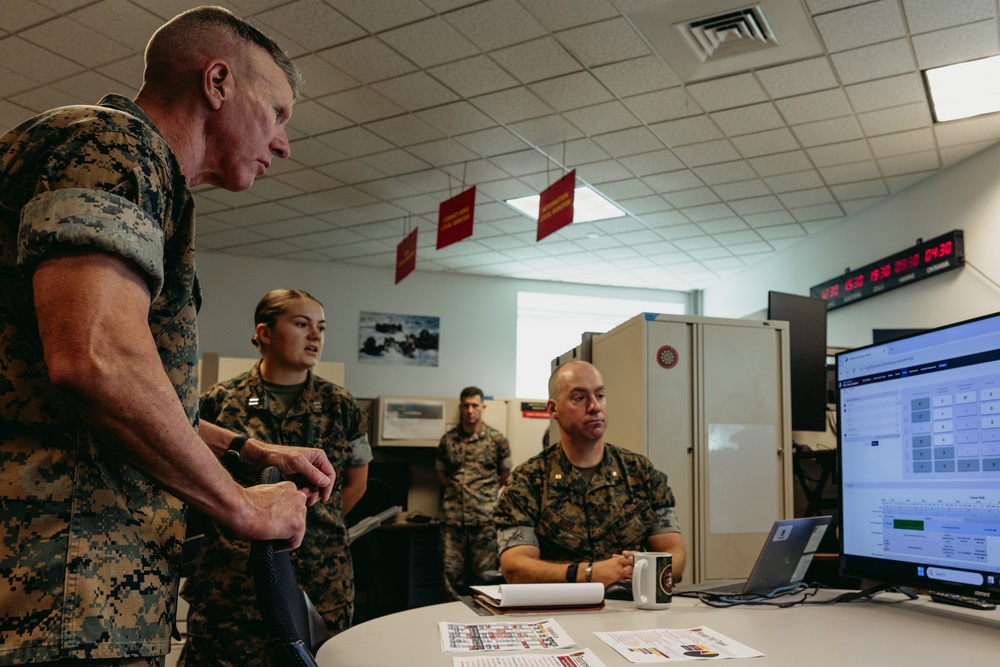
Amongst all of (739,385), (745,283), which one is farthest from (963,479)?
(745,283)

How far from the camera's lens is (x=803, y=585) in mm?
1904

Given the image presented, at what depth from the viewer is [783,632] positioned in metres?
1.41

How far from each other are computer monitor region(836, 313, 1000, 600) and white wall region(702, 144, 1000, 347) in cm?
396

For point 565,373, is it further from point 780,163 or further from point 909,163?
point 909,163

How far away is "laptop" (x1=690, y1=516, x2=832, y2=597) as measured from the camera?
1.77 meters

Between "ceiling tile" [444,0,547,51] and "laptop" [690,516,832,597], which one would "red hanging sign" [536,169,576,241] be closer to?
"ceiling tile" [444,0,547,51]

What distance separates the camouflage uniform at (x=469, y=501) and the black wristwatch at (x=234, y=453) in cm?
490

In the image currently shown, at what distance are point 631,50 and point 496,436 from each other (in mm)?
3513

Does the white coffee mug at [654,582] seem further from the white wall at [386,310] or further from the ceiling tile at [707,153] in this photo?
the white wall at [386,310]

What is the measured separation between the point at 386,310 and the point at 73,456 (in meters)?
7.89

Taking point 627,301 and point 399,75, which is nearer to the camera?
point 399,75

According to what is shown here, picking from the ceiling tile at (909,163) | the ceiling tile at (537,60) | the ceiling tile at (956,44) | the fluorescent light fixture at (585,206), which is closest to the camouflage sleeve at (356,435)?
the ceiling tile at (537,60)

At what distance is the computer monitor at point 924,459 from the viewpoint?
4.60ft

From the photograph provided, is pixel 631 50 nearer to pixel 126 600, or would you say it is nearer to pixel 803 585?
pixel 803 585
